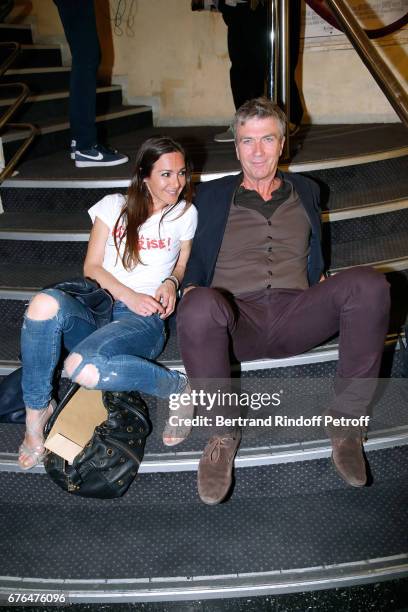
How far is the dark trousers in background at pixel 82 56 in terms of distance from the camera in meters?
2.81

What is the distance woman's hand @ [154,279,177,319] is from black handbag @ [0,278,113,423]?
0.17 meters

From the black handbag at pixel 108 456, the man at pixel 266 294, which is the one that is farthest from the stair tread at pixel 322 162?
the black handbag at pixel 108 456

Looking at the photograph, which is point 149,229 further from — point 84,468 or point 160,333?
point 84,468

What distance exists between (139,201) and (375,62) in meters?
1.09

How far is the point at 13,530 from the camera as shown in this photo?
1.90m

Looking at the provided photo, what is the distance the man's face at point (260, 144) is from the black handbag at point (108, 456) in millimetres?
903

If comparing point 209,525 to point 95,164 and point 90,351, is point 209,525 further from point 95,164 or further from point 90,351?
point 95,164

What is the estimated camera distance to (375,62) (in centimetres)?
220

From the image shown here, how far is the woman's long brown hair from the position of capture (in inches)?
76.9

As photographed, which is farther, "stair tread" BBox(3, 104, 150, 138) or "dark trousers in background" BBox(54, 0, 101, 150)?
"stair tread" BBox(3, 104, 150, 138)

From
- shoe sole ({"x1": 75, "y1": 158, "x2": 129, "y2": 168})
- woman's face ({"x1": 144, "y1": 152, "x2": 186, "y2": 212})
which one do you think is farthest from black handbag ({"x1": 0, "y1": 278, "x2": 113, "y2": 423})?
shoe sole ({"x1": 75, "y1": 158, "x2": 129, "y2": 168})

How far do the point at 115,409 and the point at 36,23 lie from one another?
4132mm

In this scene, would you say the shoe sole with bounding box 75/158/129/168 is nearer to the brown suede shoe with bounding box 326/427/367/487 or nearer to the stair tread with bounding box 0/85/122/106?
the stair tread with bounding box 0/85/122/106

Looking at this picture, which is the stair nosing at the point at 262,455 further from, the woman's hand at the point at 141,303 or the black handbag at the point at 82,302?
the woman's hand at the point at 141,303
